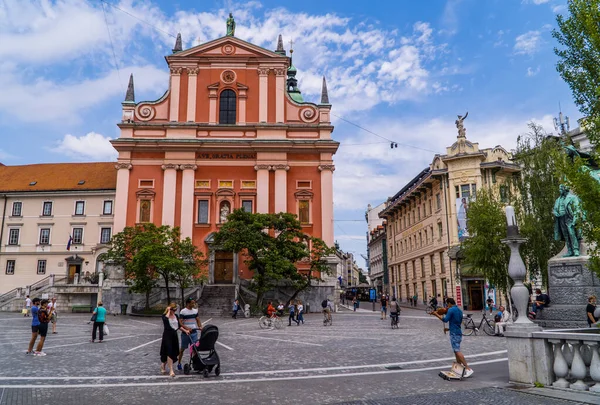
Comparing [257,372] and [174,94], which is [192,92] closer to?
[174,94]

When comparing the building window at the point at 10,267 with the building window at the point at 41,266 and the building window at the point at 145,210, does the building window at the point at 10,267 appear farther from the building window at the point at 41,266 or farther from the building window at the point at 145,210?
the building window at the point at 145,210

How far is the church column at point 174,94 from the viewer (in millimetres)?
39062

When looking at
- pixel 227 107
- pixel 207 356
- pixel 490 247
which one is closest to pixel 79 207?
pixel 227 107

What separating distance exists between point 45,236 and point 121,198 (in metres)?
13.7

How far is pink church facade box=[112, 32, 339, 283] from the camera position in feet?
123

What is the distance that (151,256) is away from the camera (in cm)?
2902

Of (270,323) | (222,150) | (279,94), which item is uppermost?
(279,94)

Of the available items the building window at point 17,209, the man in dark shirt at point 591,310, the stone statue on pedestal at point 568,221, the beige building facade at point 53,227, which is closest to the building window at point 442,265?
the stone statue on pedestal at point 568,221

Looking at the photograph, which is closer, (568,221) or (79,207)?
(568,221)

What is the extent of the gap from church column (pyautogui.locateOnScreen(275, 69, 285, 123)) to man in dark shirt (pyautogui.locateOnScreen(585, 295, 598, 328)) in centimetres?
3086

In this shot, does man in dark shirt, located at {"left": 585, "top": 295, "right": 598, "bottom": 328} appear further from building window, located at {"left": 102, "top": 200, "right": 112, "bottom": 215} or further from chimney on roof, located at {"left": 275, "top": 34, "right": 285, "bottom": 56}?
building window, located at {"left": 102, "top": 200, "right": 112, "bottom": 215}

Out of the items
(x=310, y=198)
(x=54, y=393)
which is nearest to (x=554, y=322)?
(x=54, y=393)

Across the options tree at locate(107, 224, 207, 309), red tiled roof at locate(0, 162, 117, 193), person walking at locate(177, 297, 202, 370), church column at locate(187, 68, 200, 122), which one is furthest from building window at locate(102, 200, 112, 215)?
person walking at locate(177, 297, 202, 370)

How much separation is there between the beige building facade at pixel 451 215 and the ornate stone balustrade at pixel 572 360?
28.5m
